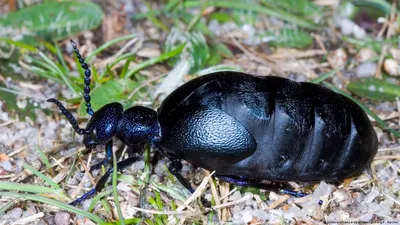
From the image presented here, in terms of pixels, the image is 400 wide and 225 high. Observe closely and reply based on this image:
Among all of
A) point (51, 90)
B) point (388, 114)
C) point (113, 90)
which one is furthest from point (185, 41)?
point (388, 114)

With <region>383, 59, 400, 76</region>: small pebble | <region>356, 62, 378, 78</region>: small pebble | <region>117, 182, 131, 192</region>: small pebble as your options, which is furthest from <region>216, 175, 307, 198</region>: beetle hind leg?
<region>383, 59, 400, 76</region>: small pebble

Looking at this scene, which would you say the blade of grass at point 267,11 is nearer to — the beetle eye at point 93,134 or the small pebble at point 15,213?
the beetle eye at point 93,134

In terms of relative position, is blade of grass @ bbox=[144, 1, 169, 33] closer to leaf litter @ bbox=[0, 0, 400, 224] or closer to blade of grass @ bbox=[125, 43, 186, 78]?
leaf litter @ bbox=[0, 0, 400, 224]

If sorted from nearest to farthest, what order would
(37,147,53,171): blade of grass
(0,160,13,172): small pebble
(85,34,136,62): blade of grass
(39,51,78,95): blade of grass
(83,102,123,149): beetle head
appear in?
(83,102,123,149): beetle head < (37,147,53,171): blade of grass < (0,160,13,172): small pebble < (39,51,78,95): blade of grass < (85,34,136,62): blade of grass

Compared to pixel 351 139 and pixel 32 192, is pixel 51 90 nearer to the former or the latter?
pixel 32 192

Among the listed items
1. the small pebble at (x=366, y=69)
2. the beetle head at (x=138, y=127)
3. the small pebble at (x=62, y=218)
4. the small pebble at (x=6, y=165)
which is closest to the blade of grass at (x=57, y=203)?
the small pebble at (x=62, y=218)

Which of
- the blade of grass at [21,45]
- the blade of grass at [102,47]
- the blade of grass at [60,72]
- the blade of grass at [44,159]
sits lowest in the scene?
the blade of grass at [44,159]
